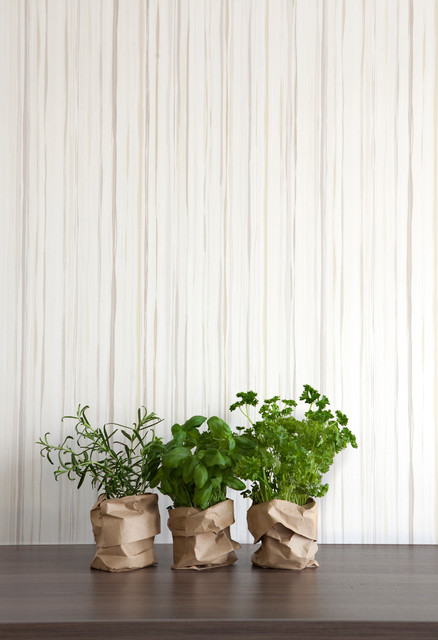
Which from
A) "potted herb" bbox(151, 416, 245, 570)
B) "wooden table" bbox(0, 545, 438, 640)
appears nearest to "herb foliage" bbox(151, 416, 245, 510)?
"potted herb" bbox(151, 416, 245, 570)

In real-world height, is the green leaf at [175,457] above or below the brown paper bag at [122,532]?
above

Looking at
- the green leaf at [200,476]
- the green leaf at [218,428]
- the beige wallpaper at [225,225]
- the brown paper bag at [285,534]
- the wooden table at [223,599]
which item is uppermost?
the beige wallpaper at [225,225]

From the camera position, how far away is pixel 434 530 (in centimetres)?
122

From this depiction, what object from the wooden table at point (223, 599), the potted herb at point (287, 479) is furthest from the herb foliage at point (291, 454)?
the wooden table at point (223, 599)

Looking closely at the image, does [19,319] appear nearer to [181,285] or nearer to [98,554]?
[181,285]

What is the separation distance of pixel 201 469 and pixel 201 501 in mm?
52

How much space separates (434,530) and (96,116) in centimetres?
103

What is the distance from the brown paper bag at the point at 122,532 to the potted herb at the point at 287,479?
17 centimetres

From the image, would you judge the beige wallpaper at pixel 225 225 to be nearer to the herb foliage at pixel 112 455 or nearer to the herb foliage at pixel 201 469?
the herb foliage at pixel 112 455

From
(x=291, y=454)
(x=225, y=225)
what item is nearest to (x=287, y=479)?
(x=291, y=454)

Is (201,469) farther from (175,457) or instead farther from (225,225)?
(225,225)

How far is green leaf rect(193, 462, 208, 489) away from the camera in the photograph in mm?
974

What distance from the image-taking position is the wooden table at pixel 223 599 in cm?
74

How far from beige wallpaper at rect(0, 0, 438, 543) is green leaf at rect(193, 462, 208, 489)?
0.79ft
